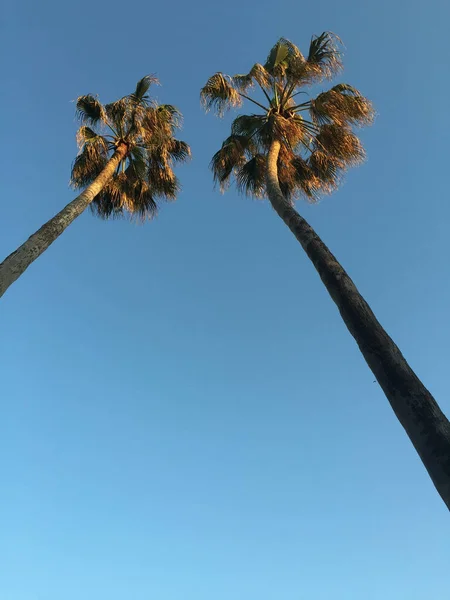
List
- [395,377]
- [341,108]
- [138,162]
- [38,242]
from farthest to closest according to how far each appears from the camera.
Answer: [138,162], [341,108], [38,242], [395,377]

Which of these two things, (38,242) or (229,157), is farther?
(229,157)

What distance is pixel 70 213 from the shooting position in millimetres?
9508

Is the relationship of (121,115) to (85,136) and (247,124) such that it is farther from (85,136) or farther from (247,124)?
(247,124)

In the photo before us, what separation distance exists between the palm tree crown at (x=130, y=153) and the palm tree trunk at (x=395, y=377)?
963 centimetres

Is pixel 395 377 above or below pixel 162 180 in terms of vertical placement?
below

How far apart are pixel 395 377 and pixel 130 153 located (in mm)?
12678

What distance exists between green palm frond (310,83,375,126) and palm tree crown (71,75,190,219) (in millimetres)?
5020

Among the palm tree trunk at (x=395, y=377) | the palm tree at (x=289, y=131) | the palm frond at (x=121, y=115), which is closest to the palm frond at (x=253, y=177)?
the palm tree at (x=289, y=131)

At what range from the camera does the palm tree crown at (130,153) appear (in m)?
14.5

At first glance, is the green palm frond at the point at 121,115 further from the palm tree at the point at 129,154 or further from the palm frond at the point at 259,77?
the palm frond at the point at 259,77

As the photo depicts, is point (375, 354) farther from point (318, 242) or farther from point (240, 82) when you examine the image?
point (240, 82)

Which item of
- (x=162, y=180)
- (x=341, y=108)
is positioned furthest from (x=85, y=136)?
(x=341, y=108)

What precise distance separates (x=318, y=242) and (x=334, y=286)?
1341 mm

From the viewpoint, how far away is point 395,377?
174 inches
